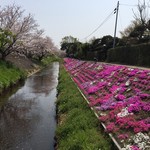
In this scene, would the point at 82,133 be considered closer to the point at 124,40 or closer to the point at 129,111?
the point at 129,111

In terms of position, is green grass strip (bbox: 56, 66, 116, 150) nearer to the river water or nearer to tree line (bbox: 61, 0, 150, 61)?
the river water

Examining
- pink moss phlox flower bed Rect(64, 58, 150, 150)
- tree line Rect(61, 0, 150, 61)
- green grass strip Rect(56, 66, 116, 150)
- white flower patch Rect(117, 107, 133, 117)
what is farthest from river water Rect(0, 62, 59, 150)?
tree line Rect(61, 0, 150, 61)

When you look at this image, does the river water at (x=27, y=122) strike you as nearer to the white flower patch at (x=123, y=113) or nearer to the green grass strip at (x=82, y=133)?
the green grass strip at (x=82, y=133)

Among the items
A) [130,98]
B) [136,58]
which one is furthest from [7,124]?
[136,58]

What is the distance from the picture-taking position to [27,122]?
1592 centimetres

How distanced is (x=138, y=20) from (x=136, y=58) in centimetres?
3110

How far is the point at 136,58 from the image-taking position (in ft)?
116

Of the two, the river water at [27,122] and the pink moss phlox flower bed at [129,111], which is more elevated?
the pink moss phlox flower bed at [129,111]

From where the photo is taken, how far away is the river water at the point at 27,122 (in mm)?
12258

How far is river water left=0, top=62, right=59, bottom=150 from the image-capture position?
12258 millimetres

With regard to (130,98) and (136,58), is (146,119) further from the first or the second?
(136,58)

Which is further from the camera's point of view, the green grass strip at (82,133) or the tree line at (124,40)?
the tree line at (124,40)

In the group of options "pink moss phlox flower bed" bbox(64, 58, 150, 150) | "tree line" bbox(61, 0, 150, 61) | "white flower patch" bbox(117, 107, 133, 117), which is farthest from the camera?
"tree line" bbox(61, 0, 150, 61)

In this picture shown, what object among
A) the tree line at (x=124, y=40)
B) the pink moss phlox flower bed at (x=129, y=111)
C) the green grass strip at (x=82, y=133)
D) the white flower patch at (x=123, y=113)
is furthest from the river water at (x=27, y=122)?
the tree line at (x=124, y=40)
